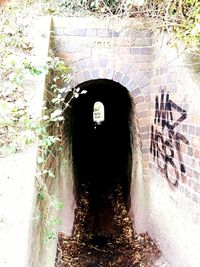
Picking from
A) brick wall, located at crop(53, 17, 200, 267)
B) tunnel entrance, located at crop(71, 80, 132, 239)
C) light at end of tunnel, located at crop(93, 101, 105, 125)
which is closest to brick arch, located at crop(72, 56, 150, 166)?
brick wall, located at crop(53, 17, 200, 267)

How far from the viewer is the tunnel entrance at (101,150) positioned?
7.24m

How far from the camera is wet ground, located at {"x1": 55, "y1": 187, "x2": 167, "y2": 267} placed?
5.11 m

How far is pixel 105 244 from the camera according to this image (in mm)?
5883

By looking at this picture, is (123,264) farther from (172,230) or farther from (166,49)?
(166,49)

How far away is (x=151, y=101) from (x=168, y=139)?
1.03 metres

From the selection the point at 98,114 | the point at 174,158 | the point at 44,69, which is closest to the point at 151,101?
the point at 174,158

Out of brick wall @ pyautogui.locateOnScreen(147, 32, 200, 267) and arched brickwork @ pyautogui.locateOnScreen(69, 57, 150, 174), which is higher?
arched brickwork @ pyautogui.locateOnScreen(69, 57, 150, 174)

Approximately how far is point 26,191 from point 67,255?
261 cm

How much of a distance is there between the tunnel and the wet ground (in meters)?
0.05

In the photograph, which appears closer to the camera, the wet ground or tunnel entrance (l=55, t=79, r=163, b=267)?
the wet ground

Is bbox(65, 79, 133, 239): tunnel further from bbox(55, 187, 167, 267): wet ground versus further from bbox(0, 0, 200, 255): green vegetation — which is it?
bbox(0, 0, 200, 255): green vegetation

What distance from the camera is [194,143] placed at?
11.6ft

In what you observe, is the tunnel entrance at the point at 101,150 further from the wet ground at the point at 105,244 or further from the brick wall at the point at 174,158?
the brick wall at the point at 174,158

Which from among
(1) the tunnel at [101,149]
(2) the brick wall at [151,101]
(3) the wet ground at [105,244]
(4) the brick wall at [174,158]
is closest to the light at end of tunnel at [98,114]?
(1) the tunnel at [101,149]
